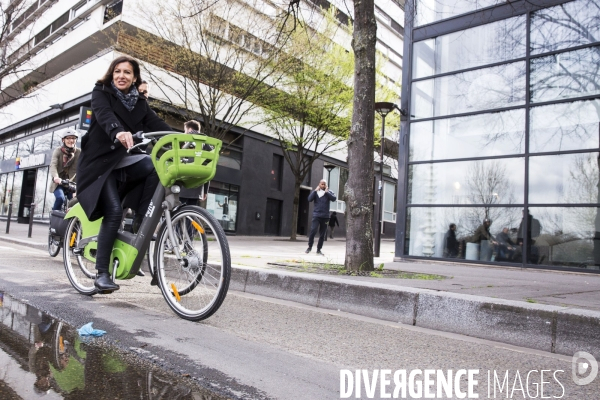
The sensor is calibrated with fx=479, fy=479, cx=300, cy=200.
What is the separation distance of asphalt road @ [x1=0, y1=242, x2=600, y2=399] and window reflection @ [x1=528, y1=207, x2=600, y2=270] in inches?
277

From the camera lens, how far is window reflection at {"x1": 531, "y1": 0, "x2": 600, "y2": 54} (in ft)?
31.8

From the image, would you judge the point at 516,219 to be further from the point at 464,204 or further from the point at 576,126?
the point at 576,126

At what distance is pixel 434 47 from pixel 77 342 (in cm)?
1132

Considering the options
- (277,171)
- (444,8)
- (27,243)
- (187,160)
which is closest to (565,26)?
(444,8)

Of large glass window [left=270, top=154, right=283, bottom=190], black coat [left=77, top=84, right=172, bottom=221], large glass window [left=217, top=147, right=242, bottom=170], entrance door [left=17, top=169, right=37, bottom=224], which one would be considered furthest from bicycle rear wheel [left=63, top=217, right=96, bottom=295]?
entrance door [left=17, top=169, right=37, bottom=224]

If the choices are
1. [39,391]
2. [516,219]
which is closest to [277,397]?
[39,391]

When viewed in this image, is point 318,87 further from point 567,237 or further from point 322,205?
point 567,237

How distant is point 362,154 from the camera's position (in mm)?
6375

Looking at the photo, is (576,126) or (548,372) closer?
(548,372)

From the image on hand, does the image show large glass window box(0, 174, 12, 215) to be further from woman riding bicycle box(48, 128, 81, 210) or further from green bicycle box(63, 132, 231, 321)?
green bicycle box(63, 132, 231, 321)

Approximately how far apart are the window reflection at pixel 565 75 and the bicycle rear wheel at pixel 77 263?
372 inches

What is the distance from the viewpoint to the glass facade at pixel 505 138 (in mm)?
9656

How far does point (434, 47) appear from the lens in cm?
1191

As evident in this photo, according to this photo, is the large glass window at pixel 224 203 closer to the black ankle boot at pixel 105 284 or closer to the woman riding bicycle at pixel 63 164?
the woman riding bicycle at pixel 63 164
